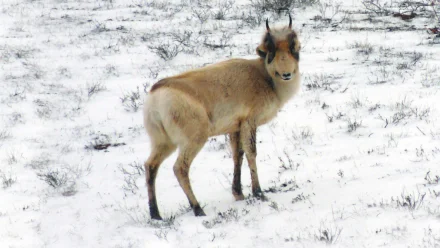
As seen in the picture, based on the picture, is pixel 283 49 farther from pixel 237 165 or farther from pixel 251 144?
pixel 237 165

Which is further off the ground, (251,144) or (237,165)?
(251,144)

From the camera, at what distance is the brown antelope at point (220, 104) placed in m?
5.91

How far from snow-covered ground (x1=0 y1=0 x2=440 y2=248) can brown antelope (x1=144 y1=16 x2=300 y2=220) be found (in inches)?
21.1

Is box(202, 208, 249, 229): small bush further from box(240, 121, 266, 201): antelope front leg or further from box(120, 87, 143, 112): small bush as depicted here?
box(120, 87, 143, 112): small bush

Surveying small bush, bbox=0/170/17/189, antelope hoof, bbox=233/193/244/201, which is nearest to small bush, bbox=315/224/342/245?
antelope hoof, bbox=233/193/244/201

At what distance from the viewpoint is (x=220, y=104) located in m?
6.27

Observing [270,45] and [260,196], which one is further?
[260,196]

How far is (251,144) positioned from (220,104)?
61 cm

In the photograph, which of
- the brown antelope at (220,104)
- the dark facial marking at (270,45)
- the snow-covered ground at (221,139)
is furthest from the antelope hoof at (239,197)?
the dark facial marking at (270,45)

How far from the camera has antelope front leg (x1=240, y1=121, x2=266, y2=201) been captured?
6434 millimetres

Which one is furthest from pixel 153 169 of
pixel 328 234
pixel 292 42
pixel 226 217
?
pixel 328 234

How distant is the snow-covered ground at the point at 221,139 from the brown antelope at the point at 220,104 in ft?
1.76

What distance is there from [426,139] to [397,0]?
9.21 m

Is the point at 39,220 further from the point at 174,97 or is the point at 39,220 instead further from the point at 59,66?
the point at 59,66
